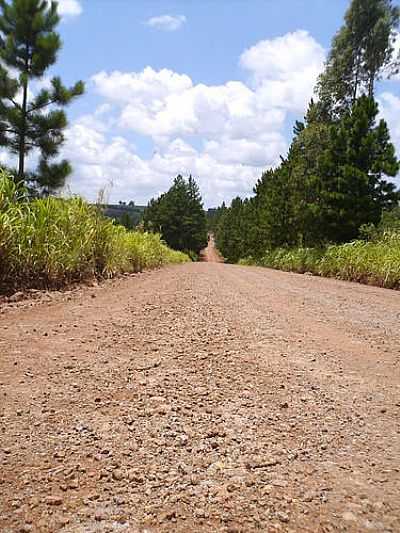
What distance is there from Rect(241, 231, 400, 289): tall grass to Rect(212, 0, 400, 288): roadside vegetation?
21 millimetres

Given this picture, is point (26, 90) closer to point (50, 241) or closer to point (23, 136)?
point (23, 136)

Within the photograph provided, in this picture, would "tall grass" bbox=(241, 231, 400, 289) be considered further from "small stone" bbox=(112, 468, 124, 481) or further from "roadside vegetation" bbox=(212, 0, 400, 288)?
Answer: "small stone" bbox=(112, 468, 124, 481)

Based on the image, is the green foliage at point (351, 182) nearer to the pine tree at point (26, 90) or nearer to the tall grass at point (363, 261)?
the tall grass at point (363, 261)

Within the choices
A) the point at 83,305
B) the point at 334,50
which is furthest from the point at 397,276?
the point at 334,50

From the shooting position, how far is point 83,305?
12.8ft

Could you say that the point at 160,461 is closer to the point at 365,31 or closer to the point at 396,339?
the point at 396,339

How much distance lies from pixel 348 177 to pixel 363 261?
14.0 ft

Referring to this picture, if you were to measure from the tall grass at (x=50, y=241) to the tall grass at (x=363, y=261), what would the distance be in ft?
17.5

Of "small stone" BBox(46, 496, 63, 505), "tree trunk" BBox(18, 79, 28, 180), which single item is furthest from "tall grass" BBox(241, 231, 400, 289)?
"tree trunk" BBox(18, 79, 28, 180)

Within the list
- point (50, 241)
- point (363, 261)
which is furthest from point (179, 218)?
point (50, 241)

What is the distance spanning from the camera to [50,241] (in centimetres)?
470

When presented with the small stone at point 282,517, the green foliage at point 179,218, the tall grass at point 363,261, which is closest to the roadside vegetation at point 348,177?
the tall grass at point 363,261

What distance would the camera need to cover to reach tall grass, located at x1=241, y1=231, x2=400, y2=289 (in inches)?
344

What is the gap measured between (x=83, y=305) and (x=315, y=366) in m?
2.30
